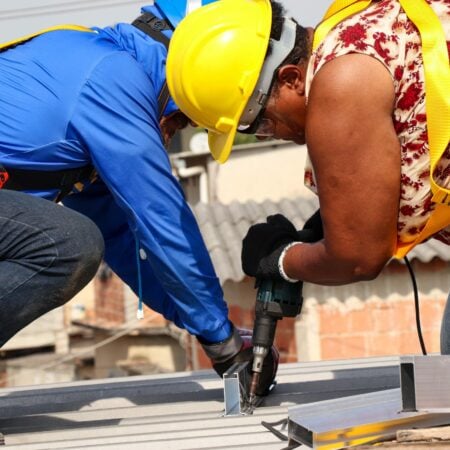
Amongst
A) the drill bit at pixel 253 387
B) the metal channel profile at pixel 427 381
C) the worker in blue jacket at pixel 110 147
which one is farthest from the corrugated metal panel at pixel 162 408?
the metal channel profile at pixel 427 381

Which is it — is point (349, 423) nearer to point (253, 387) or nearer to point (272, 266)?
point (272, 266)

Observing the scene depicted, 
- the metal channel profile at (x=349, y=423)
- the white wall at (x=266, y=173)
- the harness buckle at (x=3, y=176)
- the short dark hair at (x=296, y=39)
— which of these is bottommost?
the metal channel profile at (x=349, y=423)

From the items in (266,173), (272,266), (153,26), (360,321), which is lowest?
(272,266)

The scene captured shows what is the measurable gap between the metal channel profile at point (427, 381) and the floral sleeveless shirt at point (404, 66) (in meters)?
0.41

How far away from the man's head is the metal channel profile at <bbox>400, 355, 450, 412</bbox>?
72cm

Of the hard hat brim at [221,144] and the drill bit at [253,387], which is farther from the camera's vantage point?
the drill bit at [253,387]

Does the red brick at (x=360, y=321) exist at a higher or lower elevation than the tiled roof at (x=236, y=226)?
lower

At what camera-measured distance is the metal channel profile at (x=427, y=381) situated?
2.58 m

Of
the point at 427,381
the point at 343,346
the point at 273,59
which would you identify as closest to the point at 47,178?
the point at 273,59

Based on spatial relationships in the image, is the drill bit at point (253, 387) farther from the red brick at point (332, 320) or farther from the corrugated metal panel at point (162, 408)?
the red brick at point (332, 320)

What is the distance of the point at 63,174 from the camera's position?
3.61 meters

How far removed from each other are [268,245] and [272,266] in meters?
0.06

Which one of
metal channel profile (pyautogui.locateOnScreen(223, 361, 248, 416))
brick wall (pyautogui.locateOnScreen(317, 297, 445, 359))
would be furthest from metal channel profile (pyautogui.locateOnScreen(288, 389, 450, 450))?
brick wall (pyautogui.locateOnScreen(317, 297, 445, 359))

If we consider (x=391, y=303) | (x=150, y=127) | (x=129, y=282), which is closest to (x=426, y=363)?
(x=150, y=127)
